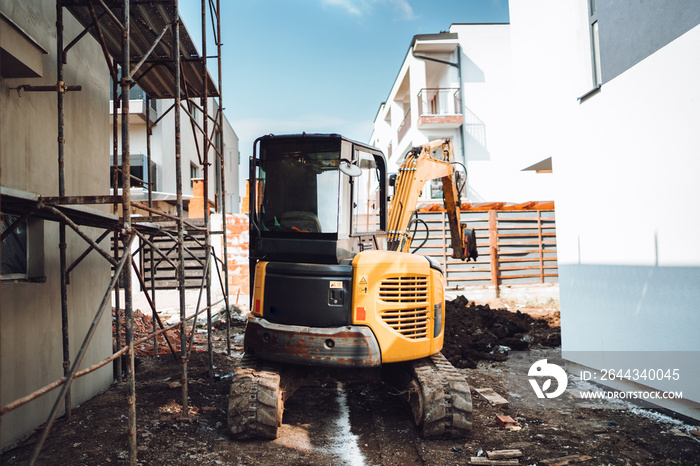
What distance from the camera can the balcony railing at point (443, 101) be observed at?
1842cm

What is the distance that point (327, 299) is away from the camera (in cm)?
502

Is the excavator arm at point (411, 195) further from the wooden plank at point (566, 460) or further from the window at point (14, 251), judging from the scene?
the window at point (14, 251)

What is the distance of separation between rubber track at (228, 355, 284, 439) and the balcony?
15188 millimetres

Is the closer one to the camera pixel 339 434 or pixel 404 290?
pixel 339 434

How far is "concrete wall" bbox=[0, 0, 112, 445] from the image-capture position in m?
4.45

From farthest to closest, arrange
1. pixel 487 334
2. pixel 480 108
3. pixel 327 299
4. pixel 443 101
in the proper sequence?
1. pixel 443 101
2. pixel 480 108
3. pixel 487 334
4. pixel 327 299

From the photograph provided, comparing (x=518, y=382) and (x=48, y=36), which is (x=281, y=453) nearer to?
(x=518, y=382)

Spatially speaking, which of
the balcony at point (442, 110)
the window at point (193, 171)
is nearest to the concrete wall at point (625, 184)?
the balcony at point (442, 110)

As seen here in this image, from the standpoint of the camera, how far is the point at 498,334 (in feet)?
30.5

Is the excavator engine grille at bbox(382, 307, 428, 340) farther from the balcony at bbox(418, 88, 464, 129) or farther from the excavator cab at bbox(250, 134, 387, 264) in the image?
the balcony at bbox(418, 88, 464, 129)

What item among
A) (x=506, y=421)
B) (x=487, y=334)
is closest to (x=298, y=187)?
(x=506, y=421)

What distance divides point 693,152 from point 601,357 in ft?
10.2

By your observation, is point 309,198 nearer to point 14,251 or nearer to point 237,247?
point 14,251

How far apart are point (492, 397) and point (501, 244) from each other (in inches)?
309
